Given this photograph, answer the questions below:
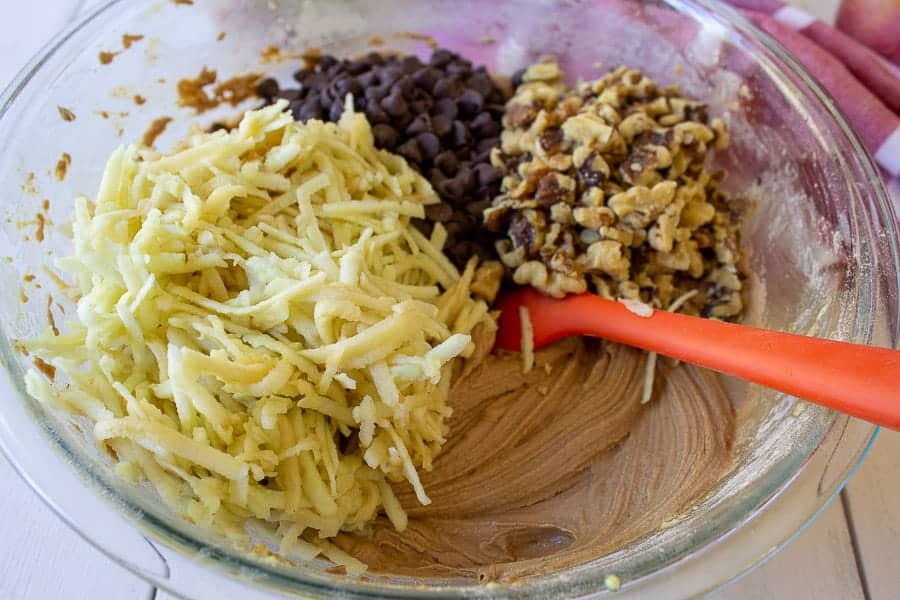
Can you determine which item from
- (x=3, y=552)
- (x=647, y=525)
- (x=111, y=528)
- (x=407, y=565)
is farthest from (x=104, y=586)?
(x=647, y=525)

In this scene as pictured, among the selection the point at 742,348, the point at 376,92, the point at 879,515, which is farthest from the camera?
the point at 376,92

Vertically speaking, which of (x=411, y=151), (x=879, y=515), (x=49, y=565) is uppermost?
(x=411, y=151)

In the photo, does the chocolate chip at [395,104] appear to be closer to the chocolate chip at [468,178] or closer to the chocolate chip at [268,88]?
the chocolate chip at [468,178]

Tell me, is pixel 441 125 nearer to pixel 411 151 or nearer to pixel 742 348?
pixel 411 151

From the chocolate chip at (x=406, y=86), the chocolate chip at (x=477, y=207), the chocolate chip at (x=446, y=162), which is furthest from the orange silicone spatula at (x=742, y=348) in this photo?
the chocolate chip at (x=406, y=86)

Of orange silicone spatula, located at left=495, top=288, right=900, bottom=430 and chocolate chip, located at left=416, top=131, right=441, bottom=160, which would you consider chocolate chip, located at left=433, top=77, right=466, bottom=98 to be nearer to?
chocolate chip, located at left=416, top=131, right=441, bottom=160

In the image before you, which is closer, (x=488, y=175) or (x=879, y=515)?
(x=879, y=515)

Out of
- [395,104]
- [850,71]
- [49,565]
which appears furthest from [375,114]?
[850,71]
